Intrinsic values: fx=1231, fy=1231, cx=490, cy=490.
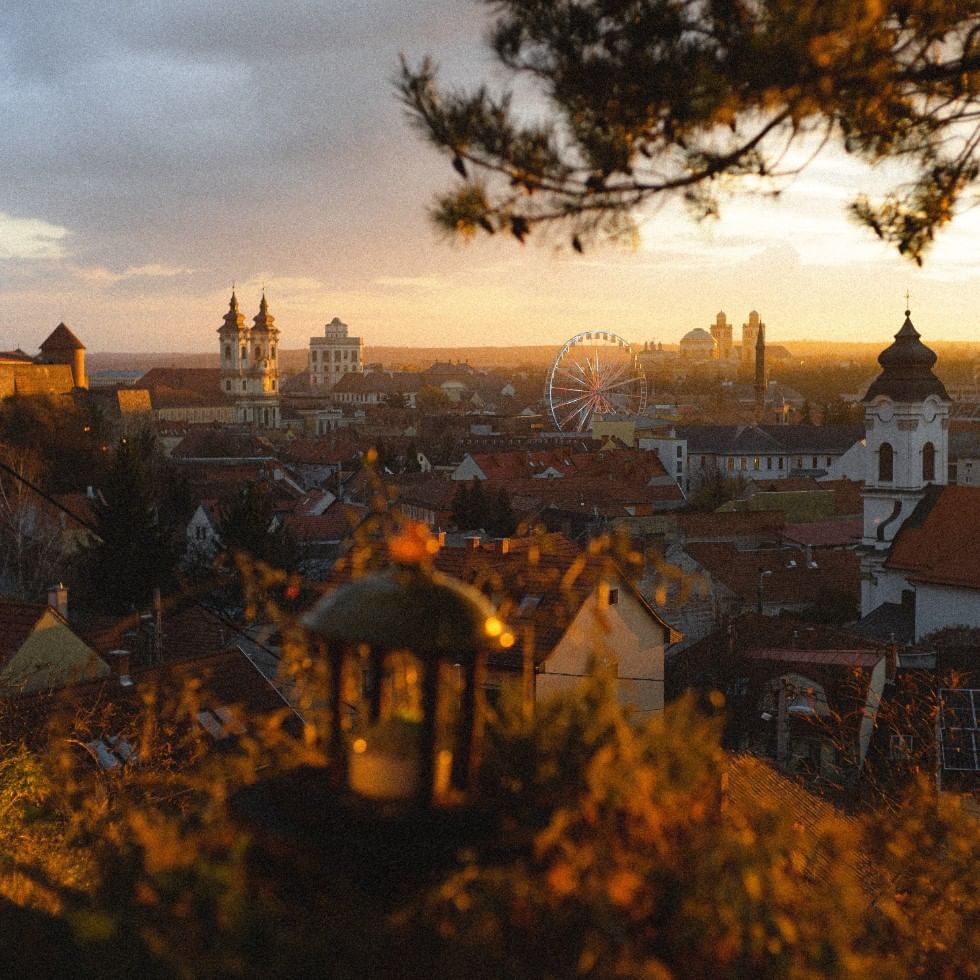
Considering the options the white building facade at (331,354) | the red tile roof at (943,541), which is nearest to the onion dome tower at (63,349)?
the red tile roof at (943,541)

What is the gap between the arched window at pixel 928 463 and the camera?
30.9 meters

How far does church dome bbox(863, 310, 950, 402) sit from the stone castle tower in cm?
9384

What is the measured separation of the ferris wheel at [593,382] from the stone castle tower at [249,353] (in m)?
41.9

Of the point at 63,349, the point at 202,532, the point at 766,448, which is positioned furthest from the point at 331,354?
the point at 202,532

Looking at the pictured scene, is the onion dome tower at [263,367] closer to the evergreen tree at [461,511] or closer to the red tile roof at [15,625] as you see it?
the evergreen tree at [461,511]

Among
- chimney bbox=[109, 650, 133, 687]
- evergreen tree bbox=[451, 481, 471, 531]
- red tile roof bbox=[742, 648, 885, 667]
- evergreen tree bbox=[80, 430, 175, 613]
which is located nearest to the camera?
chimney bbox=[109, 650, 133, 687]

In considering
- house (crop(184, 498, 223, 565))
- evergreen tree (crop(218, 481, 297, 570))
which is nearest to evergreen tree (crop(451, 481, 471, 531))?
house (crop(184, 498, 223, 565))

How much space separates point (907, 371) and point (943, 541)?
6.74 m

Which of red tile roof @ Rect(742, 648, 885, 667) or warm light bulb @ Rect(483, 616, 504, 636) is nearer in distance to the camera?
warm light bulb @ Rect(483, 616, 504, 636)

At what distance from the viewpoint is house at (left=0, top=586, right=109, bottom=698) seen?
14039 mm

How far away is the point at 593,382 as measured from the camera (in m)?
87.9

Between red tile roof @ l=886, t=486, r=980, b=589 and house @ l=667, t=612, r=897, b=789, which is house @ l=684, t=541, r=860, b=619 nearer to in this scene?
red tile roof @ l=886, t=486, r=980, b=589

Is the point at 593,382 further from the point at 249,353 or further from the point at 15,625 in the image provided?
the point at 15,625

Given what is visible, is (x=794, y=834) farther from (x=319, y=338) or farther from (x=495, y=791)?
(x=319, y=338)
